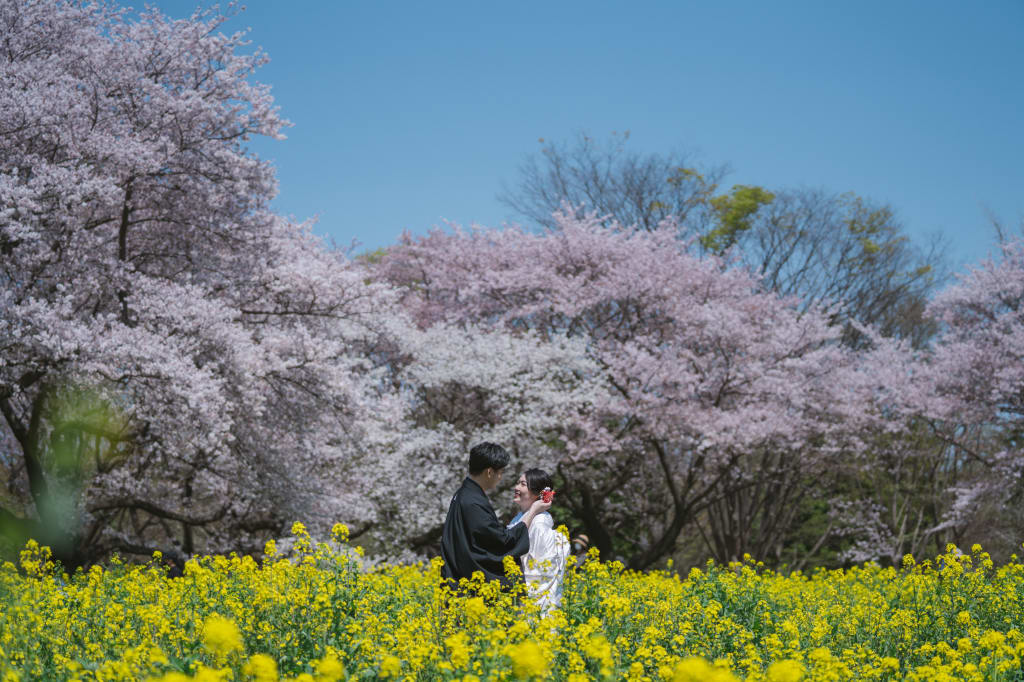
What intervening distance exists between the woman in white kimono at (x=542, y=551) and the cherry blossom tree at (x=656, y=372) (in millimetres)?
9697

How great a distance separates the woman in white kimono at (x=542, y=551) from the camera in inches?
201

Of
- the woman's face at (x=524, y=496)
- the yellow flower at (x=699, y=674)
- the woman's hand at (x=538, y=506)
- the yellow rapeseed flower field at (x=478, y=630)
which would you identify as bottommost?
the yellow rapeseed flower field at (x=478, y=630)

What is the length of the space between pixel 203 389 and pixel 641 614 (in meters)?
6.42

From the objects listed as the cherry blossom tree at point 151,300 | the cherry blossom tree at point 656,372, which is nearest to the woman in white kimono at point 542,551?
the cherry blossom tree at point 151,300

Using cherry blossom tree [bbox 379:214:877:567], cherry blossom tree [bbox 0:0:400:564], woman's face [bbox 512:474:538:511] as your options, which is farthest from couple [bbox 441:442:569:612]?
cherry blossom tree [bbox 379:214:877:567]

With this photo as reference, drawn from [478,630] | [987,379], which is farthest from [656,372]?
[478,630]

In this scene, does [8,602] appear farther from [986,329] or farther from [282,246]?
[986,329]

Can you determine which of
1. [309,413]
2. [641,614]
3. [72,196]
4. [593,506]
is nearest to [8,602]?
[641,614]

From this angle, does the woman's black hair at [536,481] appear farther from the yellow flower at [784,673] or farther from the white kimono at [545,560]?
the yellow flower at [784,673]

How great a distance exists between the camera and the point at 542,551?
532cm

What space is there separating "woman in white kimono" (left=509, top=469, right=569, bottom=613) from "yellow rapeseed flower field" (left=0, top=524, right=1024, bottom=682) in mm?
142

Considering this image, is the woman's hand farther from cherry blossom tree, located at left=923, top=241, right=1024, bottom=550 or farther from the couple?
cherry blossom tree, located at left=923, top=241, right=1024, bottom=550

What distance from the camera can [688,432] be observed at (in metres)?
16.5

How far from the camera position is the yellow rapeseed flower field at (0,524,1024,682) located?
138 inches
